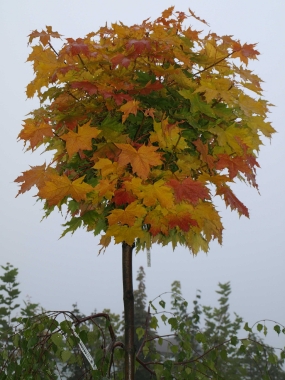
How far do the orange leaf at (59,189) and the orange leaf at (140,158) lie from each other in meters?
0.20

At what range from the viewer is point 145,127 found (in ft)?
7.17

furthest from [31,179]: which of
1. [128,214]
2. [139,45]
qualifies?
[139,45]

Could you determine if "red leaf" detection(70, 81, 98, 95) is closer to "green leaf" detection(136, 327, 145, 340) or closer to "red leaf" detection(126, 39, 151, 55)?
"red leaf" detection(126, 39, 151, 55)

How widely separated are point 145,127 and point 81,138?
0.41 metres

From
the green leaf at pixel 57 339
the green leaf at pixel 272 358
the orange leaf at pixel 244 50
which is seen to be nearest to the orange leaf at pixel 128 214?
the green leaf at pixel 57 339

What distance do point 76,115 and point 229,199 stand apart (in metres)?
0.85

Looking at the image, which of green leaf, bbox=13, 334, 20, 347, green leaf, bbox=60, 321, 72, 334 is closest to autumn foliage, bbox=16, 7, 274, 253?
green leaf, bbox=60, 321, 72, 334

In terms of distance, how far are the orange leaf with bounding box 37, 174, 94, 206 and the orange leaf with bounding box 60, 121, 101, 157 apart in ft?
0.42

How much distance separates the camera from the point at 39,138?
1944mm

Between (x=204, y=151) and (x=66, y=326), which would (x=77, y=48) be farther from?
(x=66, y=326)

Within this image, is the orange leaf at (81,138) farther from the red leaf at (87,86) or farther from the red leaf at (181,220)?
the red leaf at (181,220)

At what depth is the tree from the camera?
1.89 meters

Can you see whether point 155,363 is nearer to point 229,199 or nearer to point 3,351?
point 3,351

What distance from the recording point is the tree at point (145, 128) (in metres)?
1.89
